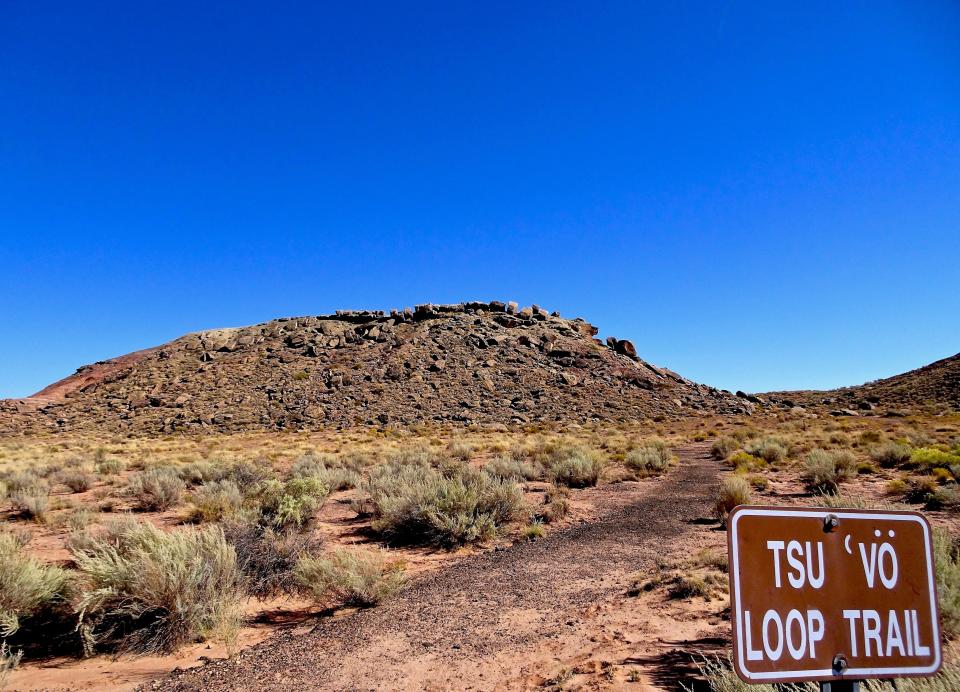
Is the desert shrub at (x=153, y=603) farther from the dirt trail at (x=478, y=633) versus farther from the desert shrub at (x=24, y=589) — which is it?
the dirt trail at (x=478, y=633)

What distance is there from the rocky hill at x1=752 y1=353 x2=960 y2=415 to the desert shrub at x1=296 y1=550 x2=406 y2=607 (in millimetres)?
47068

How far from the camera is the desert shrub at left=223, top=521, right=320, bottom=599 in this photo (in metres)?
6.82

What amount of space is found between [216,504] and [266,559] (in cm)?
434

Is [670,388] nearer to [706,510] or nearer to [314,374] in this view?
[314,374]

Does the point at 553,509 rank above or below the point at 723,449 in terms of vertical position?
below

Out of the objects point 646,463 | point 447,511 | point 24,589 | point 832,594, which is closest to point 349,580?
point 24,589

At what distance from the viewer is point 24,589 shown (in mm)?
5578

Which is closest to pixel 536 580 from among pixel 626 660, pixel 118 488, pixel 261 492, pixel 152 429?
pixel 626 660

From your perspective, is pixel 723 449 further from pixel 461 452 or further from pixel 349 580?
pixel 349 580

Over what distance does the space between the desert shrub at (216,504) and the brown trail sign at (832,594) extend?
974 cm

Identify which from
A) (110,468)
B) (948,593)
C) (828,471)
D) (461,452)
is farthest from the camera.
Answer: (461,452)

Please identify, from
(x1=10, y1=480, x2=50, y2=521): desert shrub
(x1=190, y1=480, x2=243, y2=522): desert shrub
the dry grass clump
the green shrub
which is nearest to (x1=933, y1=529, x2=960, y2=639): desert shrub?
(x1=190, y1=480, x2=243, y2=522): desert shrub

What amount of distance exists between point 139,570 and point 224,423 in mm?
40419

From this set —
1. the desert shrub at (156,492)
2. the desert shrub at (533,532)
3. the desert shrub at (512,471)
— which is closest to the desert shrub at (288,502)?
the desert shrub at (156,492)
